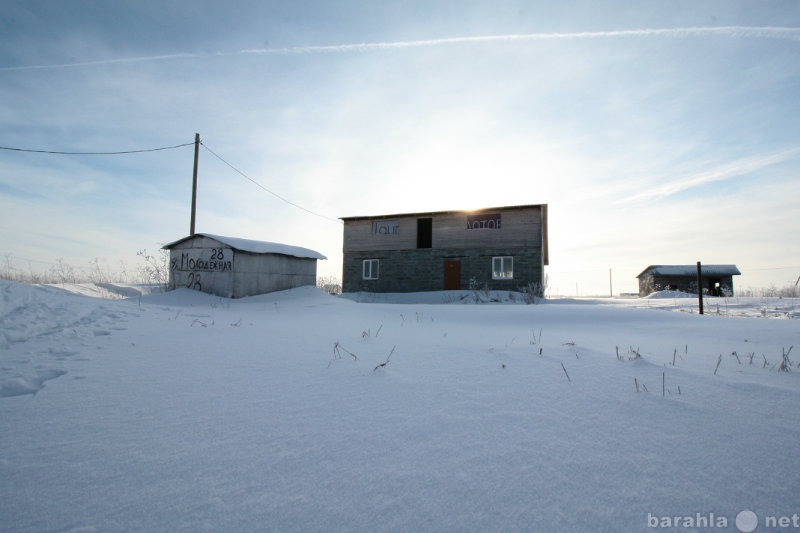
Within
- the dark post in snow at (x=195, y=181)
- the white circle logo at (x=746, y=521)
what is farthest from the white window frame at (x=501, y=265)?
the white circle logo at (x=746, y=521)

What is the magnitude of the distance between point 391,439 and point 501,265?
16307mm

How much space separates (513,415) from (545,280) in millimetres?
16056

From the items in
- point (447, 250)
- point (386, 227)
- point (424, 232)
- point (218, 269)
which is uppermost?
point (386, 227)

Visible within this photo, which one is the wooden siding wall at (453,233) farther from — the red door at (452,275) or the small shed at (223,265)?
the small shed at (223,265)

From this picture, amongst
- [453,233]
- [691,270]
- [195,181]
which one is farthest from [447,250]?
[691,270]

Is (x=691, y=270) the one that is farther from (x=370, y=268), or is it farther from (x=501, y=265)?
(x=370, y=268)

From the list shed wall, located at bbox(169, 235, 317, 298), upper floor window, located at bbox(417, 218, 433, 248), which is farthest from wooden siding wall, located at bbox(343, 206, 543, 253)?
shed wall, located at bbox(169, 235, 317, 298)

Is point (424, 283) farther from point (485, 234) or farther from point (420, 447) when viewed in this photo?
point (420, 447)

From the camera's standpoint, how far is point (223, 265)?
1159 cm

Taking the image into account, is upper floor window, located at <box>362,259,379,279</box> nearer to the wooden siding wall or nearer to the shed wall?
the wooden siding wall

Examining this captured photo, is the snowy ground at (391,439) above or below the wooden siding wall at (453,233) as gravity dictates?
below

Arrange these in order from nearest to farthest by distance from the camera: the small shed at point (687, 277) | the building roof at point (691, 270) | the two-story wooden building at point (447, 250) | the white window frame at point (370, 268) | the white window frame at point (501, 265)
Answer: the two-story wooden building at point (447, 250) < the white window frame at point (501, 265) < the white window frame at point (370, 268) < the building roof at point (691, 270) < the small shed at point (687, 277)

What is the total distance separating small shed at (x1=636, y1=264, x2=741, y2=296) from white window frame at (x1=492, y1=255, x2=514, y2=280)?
1854 cm

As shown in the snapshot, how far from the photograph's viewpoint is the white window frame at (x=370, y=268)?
1919cm
